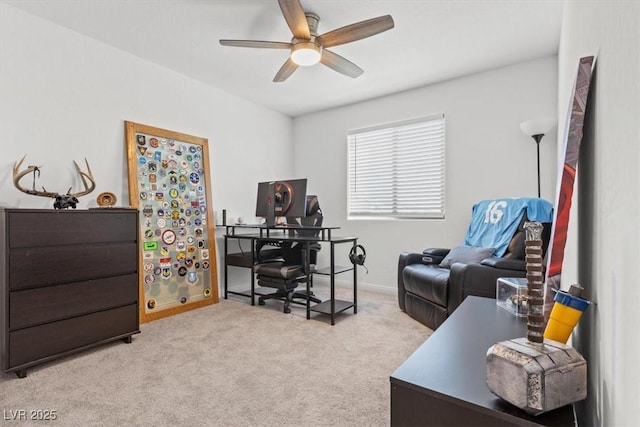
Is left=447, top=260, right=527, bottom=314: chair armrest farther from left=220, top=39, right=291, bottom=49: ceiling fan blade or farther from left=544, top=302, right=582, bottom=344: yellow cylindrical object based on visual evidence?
left=220, top=39, right=291, bottom=49: ceiling fan blade

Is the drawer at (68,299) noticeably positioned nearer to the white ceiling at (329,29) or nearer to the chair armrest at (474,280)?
the white ceiling at (329,29)

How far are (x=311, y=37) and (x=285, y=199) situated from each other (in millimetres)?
1511

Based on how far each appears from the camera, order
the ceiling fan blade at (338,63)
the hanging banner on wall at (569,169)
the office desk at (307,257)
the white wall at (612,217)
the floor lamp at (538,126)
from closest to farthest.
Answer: the white wall at (612,217), the hanging banner on wall at (569,169), the ceiling fan blade at (338,63), the floor lamp at (538,126), the office desk at (307,257)

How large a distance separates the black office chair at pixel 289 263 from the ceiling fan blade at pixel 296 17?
1.75 metres

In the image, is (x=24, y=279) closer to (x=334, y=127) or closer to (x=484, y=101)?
(x=334, y=127)

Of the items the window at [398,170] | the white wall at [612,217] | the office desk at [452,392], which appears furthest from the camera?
the window at [398,170]

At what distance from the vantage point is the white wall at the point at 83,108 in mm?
2504

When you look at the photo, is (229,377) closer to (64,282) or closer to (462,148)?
(64,282)

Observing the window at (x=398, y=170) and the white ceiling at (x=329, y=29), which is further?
the window at (x=398, y=170)

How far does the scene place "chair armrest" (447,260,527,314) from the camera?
94.3 inches

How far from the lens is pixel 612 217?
0.69 m

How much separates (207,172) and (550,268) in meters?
3.53

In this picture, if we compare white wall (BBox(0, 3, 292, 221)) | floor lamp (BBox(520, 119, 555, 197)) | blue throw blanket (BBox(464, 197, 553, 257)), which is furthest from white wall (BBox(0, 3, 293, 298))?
floor lamp (BBox(520, 119, 555, 197))

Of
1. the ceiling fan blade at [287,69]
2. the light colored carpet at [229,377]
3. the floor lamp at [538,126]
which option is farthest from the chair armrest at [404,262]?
→ the ceiling fan blade at [287,69]
